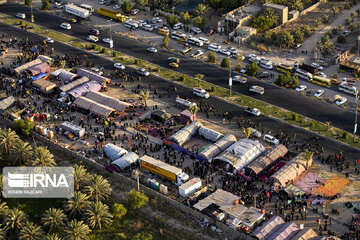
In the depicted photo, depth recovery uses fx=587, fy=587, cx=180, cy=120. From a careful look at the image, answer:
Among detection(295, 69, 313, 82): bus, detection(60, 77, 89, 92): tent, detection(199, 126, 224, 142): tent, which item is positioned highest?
detection(60, 77, 89, 92): tent

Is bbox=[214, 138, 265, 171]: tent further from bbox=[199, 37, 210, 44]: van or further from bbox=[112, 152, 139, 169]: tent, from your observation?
bbox=[199, 37, 210, 44]: van

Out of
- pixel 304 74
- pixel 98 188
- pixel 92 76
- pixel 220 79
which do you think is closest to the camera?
pixel 98 188

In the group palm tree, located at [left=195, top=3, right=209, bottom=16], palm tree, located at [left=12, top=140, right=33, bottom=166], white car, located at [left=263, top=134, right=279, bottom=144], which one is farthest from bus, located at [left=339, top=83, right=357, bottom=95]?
palm tree, located at [left=12, top=140, right=33, bottom=166]

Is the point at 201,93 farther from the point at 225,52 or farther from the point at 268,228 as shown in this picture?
the point at 268,228

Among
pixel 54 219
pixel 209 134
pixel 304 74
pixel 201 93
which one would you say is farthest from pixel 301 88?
pixel 54 219

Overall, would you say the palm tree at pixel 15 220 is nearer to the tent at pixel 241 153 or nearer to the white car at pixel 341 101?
the tent at pixel 241 153

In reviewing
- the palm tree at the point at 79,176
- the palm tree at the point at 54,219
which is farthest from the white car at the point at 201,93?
the palm tree at the point at 54,219
